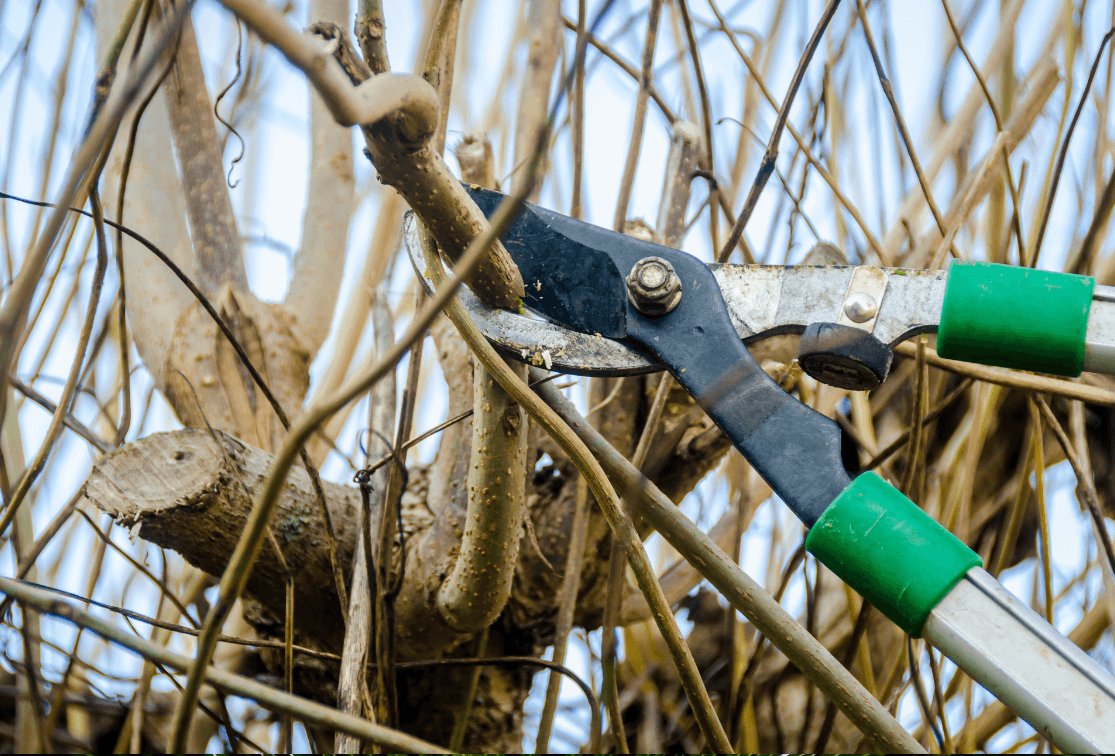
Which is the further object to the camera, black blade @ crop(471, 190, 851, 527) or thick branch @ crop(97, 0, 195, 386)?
thick branch @ crop(97, 0, 195, 386)

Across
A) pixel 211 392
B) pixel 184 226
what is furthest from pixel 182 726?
pixel 184 226

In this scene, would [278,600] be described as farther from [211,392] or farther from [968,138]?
[968,138]

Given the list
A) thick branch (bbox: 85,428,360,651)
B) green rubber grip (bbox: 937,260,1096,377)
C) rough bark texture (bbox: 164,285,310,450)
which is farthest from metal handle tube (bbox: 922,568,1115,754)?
rough bark texture (bbox: 164,285,310,450)

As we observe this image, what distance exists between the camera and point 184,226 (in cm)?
86

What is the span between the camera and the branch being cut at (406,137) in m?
0.20

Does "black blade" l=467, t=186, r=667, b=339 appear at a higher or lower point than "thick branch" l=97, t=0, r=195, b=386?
lower

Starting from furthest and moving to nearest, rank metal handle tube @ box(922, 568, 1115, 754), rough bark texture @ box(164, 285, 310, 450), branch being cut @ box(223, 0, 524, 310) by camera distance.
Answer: rough bark texture @ box(164, 285, 310, 450) → metal handle tube @ box(922, 568, 1115, 754) → branch being cut @ box(223, 0, 524, 310)

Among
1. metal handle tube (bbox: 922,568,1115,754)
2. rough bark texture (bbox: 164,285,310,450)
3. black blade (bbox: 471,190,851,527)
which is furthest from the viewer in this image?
rough bark texture (bbox: 164,285,310,450)

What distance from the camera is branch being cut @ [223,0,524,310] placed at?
20cm

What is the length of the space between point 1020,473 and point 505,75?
790 mm

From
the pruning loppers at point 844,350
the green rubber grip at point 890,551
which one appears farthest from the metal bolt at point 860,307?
the green rubber grip at point 890,551

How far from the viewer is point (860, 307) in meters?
0.47

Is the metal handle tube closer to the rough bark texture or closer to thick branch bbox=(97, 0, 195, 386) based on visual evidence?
the rough bark texture

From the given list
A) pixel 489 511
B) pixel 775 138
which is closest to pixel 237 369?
pixel 489 511
